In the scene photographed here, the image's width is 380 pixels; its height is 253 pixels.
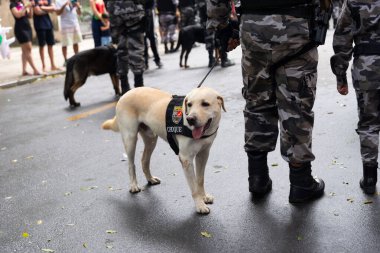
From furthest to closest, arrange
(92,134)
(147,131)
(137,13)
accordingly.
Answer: (137,13) < (92,134) < (147,131)

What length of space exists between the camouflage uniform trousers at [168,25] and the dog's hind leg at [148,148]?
36.2 ft

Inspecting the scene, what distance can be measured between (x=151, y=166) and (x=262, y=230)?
188cm

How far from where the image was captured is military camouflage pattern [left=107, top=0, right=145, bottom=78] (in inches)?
309

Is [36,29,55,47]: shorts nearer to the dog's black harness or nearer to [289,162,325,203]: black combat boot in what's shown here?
the dog's black harness

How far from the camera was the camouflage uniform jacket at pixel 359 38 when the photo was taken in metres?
3.46

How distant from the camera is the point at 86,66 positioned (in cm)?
870

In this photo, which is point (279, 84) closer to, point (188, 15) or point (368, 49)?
point (368, 49)

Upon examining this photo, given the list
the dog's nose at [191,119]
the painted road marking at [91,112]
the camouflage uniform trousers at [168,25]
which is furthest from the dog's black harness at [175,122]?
the camouflage uniform trousers at [168,25]

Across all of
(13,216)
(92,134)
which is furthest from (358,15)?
(92,134)

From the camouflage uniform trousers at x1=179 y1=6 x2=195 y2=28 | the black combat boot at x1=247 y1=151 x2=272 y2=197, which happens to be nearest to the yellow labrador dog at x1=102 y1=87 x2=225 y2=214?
the black combat boot at x1=247 y1=151 x2=272 y2=197

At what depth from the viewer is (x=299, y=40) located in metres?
3.43

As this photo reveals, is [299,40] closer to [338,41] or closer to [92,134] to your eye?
[338,41]

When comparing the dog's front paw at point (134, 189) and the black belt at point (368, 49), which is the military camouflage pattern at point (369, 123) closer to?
the black belt at point (368, 49)

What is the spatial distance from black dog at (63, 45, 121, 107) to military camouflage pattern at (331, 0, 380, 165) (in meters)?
5.65
